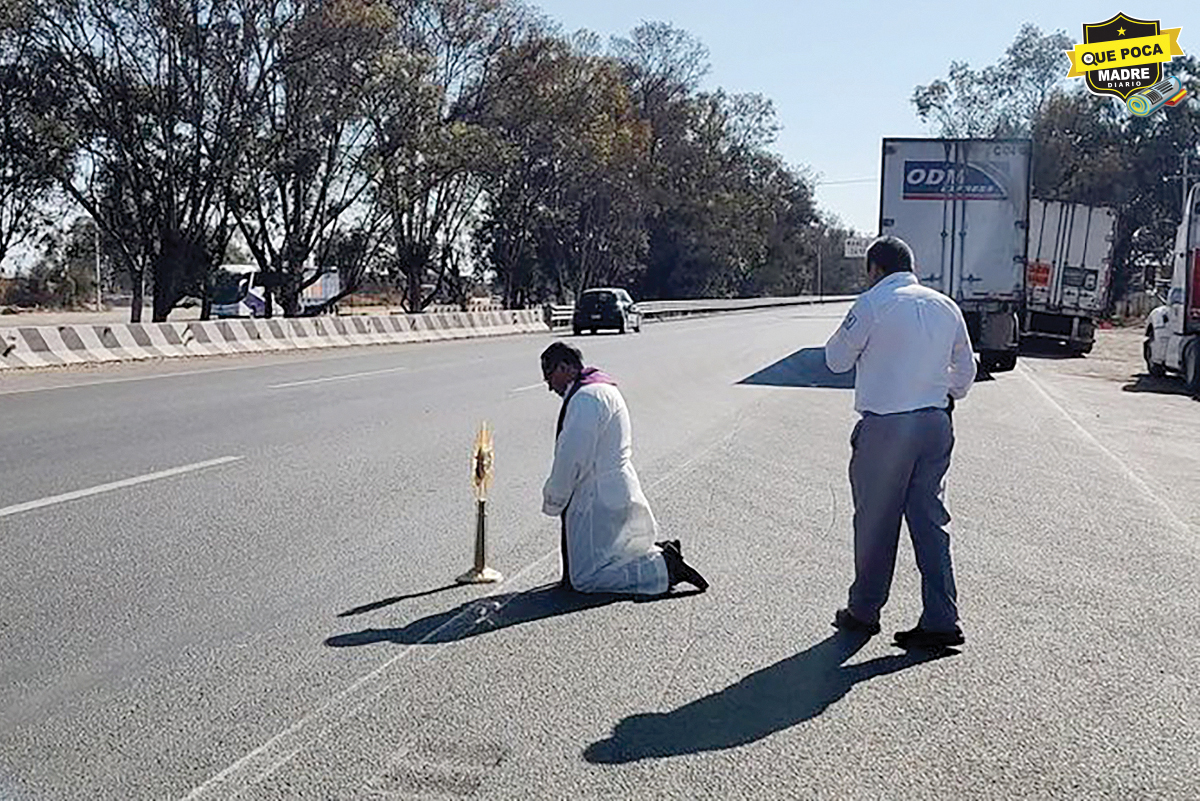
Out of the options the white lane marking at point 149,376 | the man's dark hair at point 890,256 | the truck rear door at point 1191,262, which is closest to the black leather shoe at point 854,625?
the man's dark hair at point 890,256

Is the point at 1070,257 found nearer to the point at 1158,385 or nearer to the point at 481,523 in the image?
the point at 1158,385

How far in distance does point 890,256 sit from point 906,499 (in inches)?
44.5

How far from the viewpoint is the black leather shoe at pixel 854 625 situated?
6371 millimetres

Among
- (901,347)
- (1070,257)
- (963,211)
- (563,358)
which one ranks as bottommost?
(1070,257)

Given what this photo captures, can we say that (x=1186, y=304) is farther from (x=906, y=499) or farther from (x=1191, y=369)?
(x=906, y=499)

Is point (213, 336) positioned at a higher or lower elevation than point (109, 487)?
lower

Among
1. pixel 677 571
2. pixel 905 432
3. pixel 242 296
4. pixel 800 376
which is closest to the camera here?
pixel 905 432

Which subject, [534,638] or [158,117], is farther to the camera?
[158,117]

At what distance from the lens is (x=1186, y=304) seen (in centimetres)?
2414

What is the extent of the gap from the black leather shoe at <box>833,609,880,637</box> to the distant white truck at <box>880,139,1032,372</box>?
19.3 m

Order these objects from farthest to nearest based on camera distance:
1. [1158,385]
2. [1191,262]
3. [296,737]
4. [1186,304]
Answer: [1158,385], [1186,304], [1191,262], [296,737]

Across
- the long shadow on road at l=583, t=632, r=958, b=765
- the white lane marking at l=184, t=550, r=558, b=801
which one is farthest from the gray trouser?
the white lane marking at l=184, t=550, r=558, b=801

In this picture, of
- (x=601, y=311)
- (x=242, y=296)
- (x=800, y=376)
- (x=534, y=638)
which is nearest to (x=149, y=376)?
(x=800, y=376)

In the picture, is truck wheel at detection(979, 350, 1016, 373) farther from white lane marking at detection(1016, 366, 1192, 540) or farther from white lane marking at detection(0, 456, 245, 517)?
white lane marking at detection(0, 456, 245, 517)
